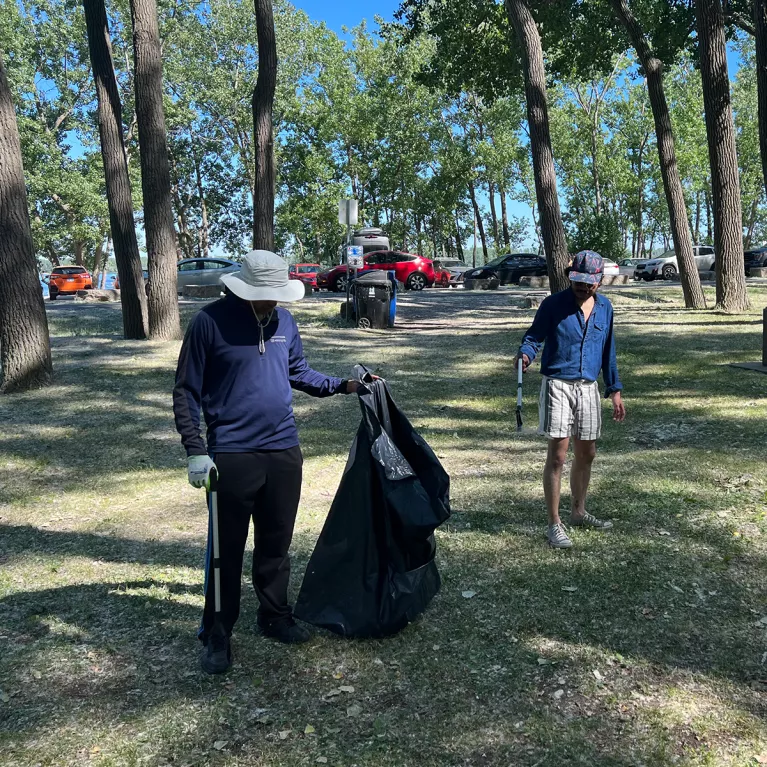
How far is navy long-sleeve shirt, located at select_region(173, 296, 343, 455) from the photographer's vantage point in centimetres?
353

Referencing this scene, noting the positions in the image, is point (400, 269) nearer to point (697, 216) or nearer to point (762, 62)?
point (762, 62)

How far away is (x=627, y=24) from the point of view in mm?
17094

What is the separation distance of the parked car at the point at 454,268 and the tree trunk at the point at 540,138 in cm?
2233

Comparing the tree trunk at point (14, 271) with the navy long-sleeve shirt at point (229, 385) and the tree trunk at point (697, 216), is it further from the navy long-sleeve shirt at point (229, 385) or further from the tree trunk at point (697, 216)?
the tree trunk at point (697, 216)

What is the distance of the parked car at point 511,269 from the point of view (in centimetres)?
3212

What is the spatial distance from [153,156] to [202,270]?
15037 mm

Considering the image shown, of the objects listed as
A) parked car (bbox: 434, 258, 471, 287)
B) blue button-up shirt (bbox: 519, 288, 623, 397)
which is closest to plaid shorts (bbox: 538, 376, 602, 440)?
blue button-up shirt (bbox: 519, 288, 623, 397)

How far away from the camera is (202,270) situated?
2808 centimetres

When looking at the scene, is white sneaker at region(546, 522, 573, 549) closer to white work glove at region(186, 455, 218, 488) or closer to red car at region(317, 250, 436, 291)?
white work glove at region(186, 455, 218, 488)

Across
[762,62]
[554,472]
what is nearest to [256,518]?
[554,472]

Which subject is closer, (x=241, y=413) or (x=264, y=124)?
(x=241, y=413)

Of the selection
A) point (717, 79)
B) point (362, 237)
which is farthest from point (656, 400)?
point (362, 237)

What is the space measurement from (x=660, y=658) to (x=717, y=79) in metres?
14.8

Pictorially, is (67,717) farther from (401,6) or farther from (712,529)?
(401,6)
